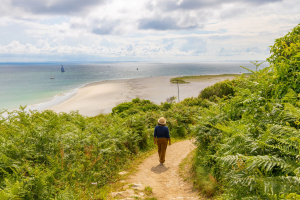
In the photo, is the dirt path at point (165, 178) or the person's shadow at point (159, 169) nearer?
the dirt path at point (165, 178)

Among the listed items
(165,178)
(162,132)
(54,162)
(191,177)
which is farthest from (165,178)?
(54,162)

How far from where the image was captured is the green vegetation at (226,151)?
2718 mm

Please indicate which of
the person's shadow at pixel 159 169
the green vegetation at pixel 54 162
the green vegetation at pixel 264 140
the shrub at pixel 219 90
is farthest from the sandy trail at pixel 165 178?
the shrub at pixel 219 90

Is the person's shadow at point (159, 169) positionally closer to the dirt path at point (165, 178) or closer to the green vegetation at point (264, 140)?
the dirt path at point (165, 178)

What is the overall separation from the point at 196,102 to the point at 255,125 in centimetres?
2075

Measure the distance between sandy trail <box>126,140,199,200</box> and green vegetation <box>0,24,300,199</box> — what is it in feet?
2.16

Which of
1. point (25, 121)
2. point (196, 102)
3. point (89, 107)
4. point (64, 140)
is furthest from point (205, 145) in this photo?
point (89, 107)

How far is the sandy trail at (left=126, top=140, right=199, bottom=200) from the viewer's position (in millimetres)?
6359

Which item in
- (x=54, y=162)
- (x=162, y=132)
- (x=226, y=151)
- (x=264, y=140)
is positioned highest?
(x=264, y=140)

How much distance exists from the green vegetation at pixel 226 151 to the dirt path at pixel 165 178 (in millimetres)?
661

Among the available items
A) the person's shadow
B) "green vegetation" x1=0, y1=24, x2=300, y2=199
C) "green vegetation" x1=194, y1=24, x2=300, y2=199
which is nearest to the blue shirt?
the person's shadow

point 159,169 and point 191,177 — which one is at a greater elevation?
point 191,177

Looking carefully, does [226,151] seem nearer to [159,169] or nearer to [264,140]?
[264,140]

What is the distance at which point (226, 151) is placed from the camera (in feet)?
13.0
